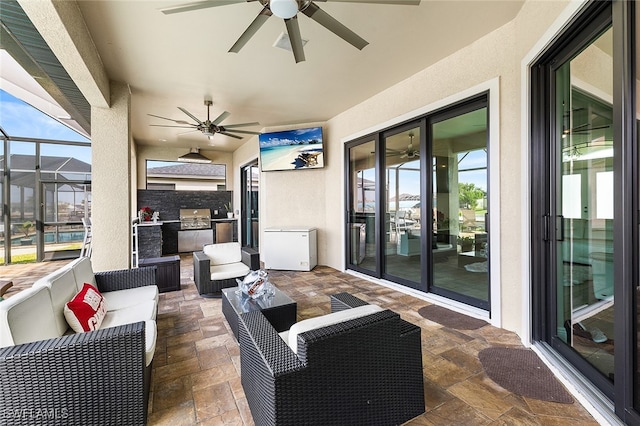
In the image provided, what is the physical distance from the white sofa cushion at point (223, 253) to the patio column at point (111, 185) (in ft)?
3.48

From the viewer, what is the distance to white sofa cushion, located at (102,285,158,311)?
2631 mm

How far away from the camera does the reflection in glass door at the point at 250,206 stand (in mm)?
7581

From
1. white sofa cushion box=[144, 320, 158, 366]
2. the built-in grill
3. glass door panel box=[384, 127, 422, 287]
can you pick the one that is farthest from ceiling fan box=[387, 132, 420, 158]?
the built-in grill

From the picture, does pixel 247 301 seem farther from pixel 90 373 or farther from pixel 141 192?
pixel 141 192

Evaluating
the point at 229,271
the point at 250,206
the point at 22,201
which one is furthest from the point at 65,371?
the point at 22,201

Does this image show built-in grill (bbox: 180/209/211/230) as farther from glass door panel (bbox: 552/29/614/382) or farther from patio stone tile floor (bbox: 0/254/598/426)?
glass door panel (bbox: 552/29/614/382)

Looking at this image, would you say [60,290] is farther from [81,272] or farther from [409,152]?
[409,152]

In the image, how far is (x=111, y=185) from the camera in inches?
148

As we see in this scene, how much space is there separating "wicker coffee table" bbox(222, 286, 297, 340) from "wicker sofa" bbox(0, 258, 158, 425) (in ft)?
2.99

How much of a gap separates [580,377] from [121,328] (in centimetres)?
304

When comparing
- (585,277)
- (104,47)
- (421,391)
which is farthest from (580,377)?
(104,47)

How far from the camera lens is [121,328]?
1.64 meters

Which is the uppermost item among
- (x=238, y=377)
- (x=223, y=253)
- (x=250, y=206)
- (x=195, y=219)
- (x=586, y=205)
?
(x=250, y=206)

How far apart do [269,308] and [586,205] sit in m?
2.62
